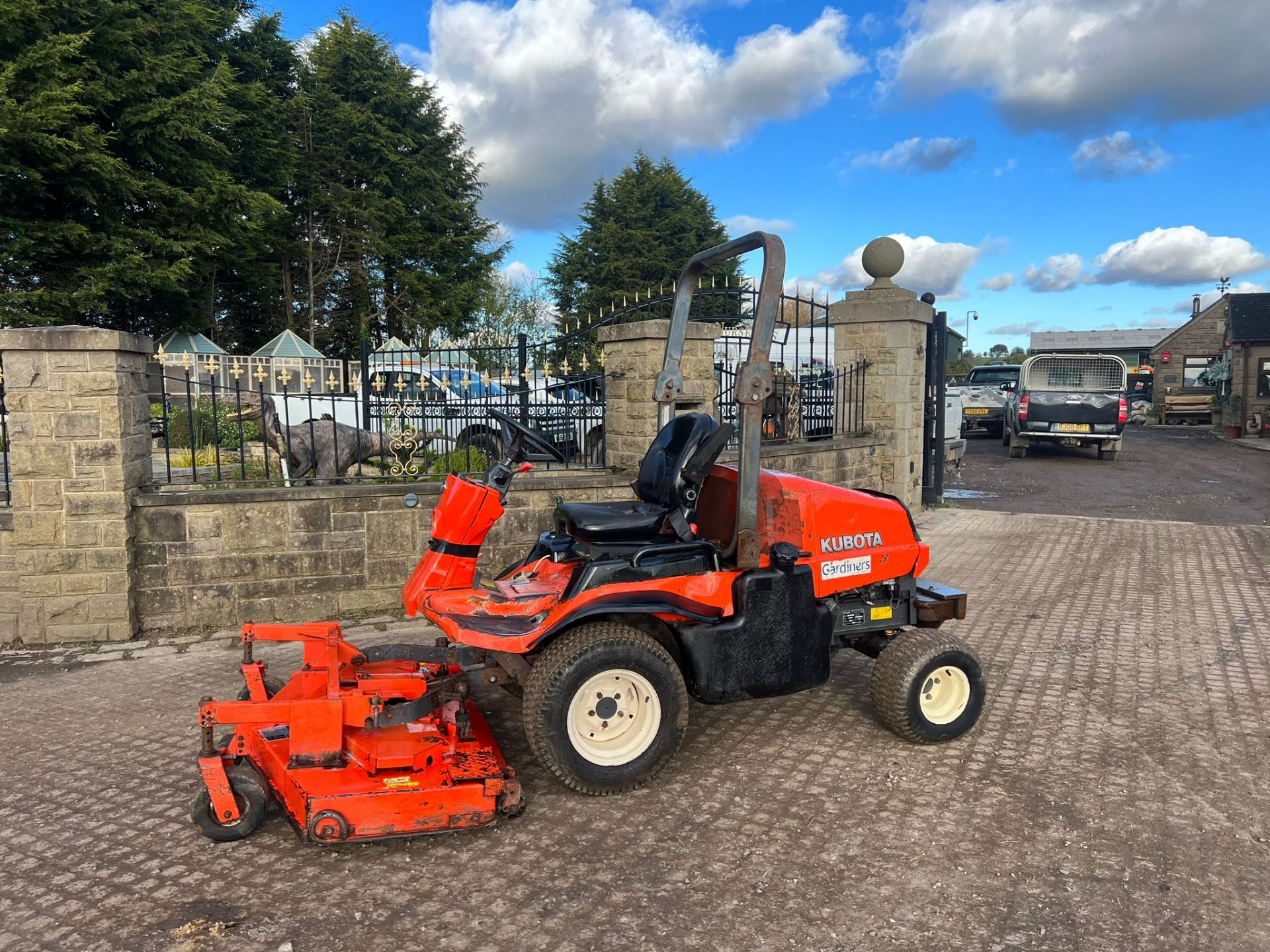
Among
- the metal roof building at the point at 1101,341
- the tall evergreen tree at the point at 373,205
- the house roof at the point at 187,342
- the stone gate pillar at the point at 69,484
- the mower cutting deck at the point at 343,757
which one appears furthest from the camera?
the metal roof building at the point at 1101,341

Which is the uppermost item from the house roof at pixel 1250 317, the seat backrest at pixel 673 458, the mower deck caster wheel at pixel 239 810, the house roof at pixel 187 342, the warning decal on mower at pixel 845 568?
the house roof at pixel 1250 317

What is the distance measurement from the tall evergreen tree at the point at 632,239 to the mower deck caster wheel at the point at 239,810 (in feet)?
105

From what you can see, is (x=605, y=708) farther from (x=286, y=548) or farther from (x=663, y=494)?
(x=286, y=548)

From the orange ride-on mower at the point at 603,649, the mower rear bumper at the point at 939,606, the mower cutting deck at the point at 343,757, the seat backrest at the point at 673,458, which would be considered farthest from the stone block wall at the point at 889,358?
the mower cutting deck at the point at 343,757

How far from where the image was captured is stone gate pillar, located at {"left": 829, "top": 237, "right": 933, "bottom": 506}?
9.83 meters

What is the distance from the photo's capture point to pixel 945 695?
4105 millimetres

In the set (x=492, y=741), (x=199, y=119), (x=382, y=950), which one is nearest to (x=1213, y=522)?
(x=492, y=741)

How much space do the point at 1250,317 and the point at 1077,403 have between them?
64.7ft

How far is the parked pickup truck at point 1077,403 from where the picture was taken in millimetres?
17422

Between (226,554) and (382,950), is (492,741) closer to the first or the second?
(382,950)

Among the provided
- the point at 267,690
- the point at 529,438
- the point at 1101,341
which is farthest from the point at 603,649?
the point at 1101,341

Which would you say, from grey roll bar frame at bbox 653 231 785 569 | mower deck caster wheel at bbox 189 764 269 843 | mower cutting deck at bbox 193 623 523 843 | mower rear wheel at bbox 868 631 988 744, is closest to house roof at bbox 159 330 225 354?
mower cutting deck at bbox 193 623 523 843

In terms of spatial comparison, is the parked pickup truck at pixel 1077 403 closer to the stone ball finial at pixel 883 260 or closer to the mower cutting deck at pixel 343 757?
the stone ball finial at pixel 883 260

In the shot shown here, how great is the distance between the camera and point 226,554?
19.5 ft
